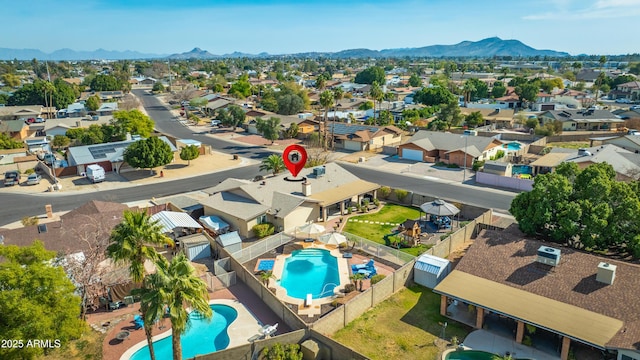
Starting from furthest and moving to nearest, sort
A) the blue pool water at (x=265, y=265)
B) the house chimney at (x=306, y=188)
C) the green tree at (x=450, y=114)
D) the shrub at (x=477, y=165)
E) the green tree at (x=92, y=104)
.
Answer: the green tree at (x=92, y=104) < the green tree at (x=450, y=114) < the shrub at (x=477, y=165) < the house chimney at (x=306, y=188) < the blue pool water at (x=265, y=265)

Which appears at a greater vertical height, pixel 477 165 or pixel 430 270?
pixel 477 165

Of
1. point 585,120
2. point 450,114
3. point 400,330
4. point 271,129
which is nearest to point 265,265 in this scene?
point 400,330

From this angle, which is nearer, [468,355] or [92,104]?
[468,355]

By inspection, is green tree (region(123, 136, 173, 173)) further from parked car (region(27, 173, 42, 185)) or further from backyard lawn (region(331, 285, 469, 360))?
backyard lawn (region(331, 285, 469, 360))

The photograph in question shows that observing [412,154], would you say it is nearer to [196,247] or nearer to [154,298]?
[196,247]

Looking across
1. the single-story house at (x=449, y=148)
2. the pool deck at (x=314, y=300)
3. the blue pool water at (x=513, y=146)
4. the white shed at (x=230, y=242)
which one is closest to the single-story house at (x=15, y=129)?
the white shed at (x=230, y=242)

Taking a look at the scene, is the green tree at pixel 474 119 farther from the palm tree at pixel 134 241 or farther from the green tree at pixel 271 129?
the palm tree at pixel 134 241

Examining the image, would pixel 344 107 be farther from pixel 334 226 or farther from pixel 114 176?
pixel 334 226
